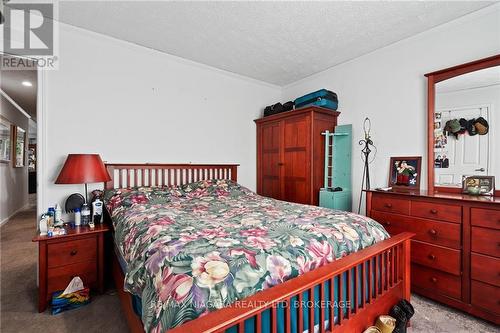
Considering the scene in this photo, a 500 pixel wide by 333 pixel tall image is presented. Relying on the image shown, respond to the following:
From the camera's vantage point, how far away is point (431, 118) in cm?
247

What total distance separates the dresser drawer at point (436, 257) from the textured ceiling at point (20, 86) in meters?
4.98

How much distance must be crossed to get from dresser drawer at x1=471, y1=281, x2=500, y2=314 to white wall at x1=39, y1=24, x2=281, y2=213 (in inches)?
115

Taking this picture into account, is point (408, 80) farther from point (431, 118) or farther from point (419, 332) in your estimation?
point (419, 332)

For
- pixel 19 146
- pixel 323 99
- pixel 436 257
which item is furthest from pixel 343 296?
pixel 19 146

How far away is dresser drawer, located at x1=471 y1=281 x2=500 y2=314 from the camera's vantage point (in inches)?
67.6

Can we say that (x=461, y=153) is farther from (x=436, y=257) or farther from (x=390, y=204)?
(x=436, y=257)

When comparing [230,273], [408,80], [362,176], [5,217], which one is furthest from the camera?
[5,217]

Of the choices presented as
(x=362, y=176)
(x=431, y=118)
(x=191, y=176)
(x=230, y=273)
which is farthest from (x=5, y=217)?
(x=431, y=118)

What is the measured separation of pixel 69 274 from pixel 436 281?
10.4 feet

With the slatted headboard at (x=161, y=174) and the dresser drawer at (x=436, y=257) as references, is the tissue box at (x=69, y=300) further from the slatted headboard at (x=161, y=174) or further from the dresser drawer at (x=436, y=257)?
the dresser drawer at (x=436, y=257)

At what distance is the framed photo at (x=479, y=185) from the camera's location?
206 cm

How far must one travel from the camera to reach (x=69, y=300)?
1.98 meters

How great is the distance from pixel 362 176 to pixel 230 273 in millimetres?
2702

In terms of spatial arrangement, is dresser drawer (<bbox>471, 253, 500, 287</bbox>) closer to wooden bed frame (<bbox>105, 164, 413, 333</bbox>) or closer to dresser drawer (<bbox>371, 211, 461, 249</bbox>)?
dresser drawer (<bbox>371, 211, 461, 249</bbox>)
